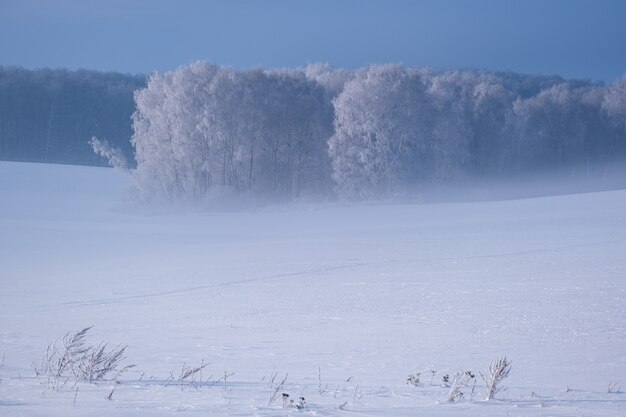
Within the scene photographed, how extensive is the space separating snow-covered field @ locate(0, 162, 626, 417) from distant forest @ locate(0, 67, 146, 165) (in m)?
45.4

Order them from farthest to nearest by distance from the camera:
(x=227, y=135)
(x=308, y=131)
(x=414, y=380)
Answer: (x=308, y=131), (x=227, y=135), (x=414, y=380)

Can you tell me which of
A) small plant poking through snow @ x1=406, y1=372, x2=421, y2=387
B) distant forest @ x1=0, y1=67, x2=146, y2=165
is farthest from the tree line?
small plant poking through snow @ x1=406, y1=372, x2=421, y2=387

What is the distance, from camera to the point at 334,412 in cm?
559

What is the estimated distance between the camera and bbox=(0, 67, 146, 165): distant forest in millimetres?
71562

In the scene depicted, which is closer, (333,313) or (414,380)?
(414,380)

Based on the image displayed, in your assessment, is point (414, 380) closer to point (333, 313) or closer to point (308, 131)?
point (333, 313)

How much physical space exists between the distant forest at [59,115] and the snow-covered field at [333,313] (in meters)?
45.4

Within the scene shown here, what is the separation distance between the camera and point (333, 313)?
12586 mm

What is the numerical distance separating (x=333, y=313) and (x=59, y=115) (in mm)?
65826

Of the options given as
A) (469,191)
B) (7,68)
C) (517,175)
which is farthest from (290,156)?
(7,68)

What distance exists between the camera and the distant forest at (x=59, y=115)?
71.6 metres

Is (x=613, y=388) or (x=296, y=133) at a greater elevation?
(x=296, y=133)

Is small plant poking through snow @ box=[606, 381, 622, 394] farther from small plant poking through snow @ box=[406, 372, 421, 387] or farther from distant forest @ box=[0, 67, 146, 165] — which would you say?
distant forest @ box=[0, 67, 146, 165]

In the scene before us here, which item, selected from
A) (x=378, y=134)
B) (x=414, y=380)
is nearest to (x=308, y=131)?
(x=378, y=134)
